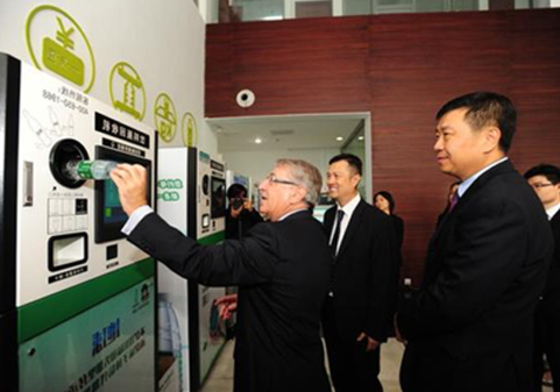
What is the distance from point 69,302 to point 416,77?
13.3 feet

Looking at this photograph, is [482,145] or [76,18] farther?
[76,18]

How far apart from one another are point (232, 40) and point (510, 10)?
11.2ft

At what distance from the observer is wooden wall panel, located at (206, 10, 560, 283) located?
3.72 m

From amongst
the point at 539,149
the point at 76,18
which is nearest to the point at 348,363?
the point at 76,18

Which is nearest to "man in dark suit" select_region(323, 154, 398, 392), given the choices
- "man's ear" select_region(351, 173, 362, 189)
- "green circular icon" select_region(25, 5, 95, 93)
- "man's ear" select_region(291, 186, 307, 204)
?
"man's ear" select_region(351, 173, 362, 189)

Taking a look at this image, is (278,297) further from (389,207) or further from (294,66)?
(294,66)

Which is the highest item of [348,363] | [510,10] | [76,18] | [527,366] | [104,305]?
[510,10]

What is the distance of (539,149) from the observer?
12.1 ft

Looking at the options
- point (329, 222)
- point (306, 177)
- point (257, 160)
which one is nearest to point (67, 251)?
point (306, 177)

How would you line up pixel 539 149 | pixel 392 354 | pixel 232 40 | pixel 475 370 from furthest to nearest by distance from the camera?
pixel 232 40, pixel 539 149, pixel 392 354, pixel 475 370

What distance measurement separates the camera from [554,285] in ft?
6.26

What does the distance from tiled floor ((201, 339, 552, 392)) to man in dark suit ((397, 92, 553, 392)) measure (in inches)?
66.4

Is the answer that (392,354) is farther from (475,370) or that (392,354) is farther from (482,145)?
(482,145)

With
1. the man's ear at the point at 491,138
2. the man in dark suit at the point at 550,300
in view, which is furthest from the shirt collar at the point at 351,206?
the man in dark suit at the point at 550,300
